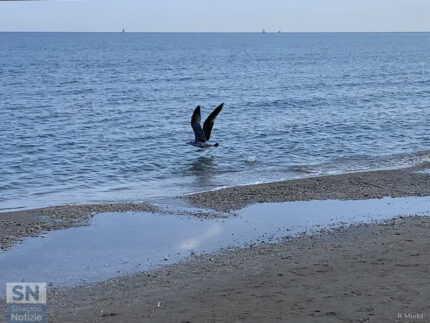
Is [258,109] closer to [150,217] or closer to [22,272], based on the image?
[150,217]

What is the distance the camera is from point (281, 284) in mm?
13203

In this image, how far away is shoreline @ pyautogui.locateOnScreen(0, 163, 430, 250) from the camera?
19.1 metres

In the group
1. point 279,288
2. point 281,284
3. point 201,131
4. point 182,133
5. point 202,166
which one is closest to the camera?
point 279,288

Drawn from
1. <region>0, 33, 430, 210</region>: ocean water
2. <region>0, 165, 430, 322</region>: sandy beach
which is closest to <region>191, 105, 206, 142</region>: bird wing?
<region>0, 33, 430, 210</region>: ocean water

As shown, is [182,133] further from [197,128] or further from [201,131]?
[197,128]

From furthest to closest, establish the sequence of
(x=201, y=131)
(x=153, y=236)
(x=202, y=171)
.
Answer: (x=201, y=131)
(x=202, y=171)
(x=153, y=236)

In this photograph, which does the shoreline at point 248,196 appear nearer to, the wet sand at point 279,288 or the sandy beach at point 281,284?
the sandy beach at point 281,284

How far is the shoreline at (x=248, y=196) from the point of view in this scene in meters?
19.1

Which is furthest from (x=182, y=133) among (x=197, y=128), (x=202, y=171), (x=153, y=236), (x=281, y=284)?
(x=281, y=284)

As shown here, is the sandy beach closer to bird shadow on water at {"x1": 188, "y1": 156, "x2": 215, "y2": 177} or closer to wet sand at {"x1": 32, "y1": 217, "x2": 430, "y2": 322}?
wet sand at {"x1": 32, "y1": 217, "x2": 430, "y2": 322}

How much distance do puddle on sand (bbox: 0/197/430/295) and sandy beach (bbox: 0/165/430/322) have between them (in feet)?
2.16

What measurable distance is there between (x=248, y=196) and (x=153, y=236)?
5.28 metres

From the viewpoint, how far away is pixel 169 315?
11.8 metres

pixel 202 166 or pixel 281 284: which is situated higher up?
pixel 281 284
